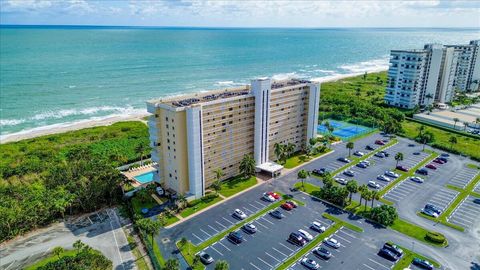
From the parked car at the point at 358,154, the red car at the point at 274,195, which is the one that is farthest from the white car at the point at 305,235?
the parked car at the point at 358,154

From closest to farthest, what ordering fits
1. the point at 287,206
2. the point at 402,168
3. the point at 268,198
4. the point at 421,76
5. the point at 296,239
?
the point at 296,239
the point at 287,206
the point at 268,198
the point at 402,168
the point at 421,76

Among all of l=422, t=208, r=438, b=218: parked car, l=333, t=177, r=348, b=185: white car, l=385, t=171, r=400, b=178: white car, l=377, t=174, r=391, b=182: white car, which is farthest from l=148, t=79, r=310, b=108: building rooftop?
l=422, t=208, r=438, b=218: parked car

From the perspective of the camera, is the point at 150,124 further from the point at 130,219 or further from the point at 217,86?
the point at 217,86

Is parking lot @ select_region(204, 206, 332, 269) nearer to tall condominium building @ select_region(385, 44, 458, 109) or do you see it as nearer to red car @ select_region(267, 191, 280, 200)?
red car @ select_region(267, 191, 280, 200)

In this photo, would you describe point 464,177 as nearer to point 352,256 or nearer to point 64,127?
point 352,256

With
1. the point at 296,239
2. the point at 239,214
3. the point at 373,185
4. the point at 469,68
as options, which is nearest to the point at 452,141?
the point at 373,185

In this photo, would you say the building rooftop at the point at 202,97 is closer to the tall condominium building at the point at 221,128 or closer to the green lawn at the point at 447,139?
the tall condominium building at the point at 221,128

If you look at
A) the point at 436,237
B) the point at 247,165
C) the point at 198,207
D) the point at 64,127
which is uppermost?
the point at 247,165
